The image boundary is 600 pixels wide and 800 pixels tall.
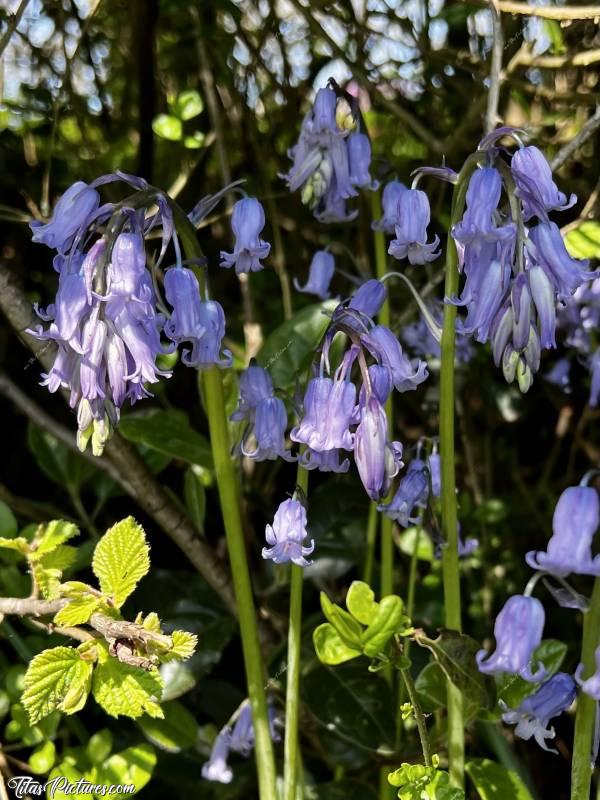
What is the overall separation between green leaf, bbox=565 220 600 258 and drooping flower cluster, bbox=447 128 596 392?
1.33 feet

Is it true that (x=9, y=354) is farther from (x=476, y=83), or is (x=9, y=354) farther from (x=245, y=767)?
(x=476, y=83)

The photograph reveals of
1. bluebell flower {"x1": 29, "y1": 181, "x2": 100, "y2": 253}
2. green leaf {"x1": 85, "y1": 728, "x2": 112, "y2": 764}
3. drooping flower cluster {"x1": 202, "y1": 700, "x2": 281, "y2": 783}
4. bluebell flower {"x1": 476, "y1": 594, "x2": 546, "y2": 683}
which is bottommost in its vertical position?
drooping flower cluster {"x1": 202, "y1": 700, "x2": 281, "y2": 783}

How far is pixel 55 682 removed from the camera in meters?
1.14

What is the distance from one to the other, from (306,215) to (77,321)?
50.2 inches

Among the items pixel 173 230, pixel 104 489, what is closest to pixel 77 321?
pixel 173 230

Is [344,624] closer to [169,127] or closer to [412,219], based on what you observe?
[412,219]

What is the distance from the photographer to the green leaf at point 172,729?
1.55 m

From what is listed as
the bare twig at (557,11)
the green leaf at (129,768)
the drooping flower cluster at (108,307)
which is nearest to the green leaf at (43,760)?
the green leaf at (129,768)

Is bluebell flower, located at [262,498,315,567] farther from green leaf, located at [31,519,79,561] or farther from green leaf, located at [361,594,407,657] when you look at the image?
green leaf, located at [31,519,79,561]

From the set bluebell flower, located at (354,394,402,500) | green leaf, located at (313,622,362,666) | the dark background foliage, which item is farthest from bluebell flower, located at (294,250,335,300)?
green leaf, located at (313,622,362,666)

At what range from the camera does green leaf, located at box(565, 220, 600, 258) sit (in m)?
1.55

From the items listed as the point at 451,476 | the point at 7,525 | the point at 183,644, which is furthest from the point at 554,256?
the point at 7,525

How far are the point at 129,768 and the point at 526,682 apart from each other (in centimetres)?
59

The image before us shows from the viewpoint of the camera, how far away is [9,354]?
2166mm
